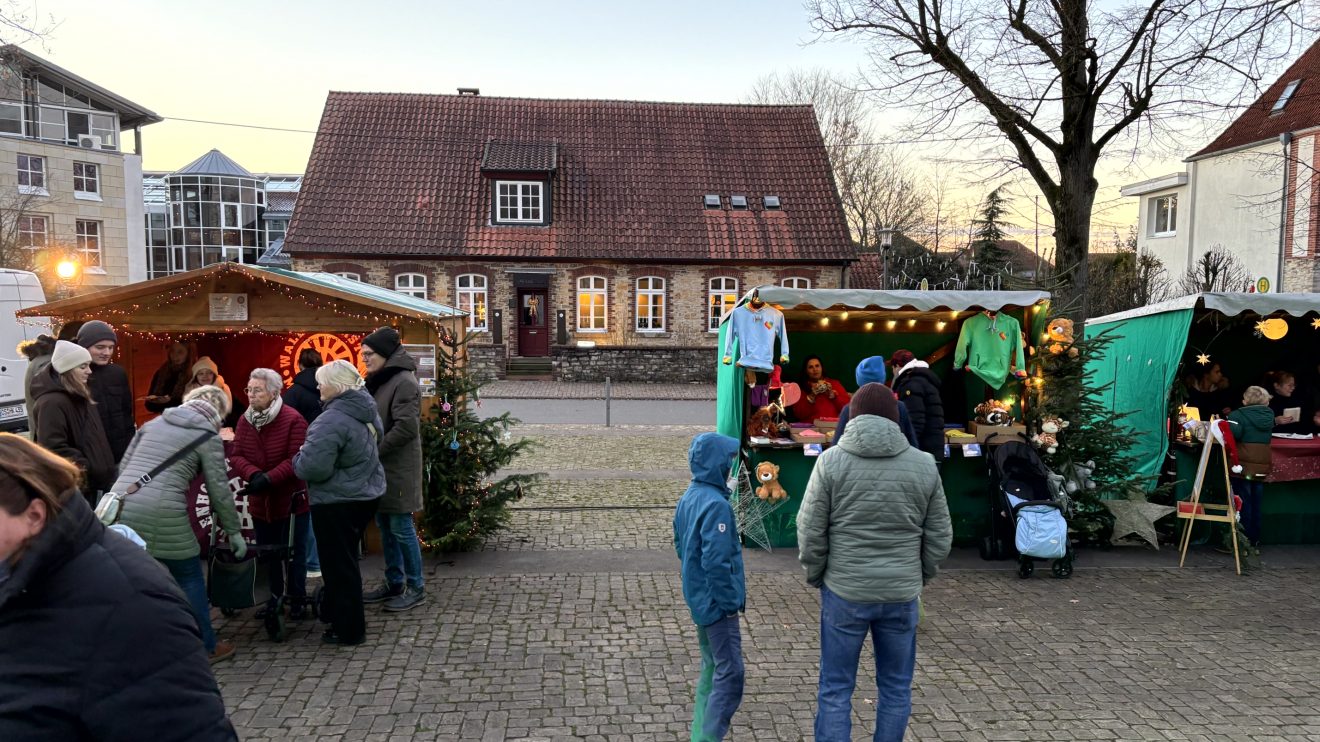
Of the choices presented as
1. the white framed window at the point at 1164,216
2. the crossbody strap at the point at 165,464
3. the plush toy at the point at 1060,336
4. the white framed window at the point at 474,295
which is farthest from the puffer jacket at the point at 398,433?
the white framed window at the point at 1164,216

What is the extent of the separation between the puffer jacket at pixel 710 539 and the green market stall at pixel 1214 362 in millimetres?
6210

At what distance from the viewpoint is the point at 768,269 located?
28.5m

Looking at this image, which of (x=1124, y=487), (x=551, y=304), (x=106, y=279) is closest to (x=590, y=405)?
(x=551, y=304)

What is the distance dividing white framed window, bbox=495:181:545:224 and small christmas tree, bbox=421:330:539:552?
2112cm

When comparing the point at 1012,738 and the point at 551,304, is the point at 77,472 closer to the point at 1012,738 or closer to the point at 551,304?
the point at 1012,738

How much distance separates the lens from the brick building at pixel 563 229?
2764 centimetres

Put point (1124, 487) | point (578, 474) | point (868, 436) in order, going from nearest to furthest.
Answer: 1. point (868, 436)
2. point (1124, 487)
3. point (578, 474)

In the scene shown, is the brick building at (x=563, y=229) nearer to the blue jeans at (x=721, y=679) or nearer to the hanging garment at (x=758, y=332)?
the hanging garment at (x=758, y=332)

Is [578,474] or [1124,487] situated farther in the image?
[578,474]

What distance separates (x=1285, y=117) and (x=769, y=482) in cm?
3091

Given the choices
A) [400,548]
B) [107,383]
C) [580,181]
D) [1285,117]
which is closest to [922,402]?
[400,548]

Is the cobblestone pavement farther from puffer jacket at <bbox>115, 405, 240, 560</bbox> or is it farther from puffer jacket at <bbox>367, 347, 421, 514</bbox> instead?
puffer jacket at <bbox>115, 405, 240, 560</bbox>

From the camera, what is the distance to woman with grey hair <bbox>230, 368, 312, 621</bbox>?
19.4 ft

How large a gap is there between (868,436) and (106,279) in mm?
48188
